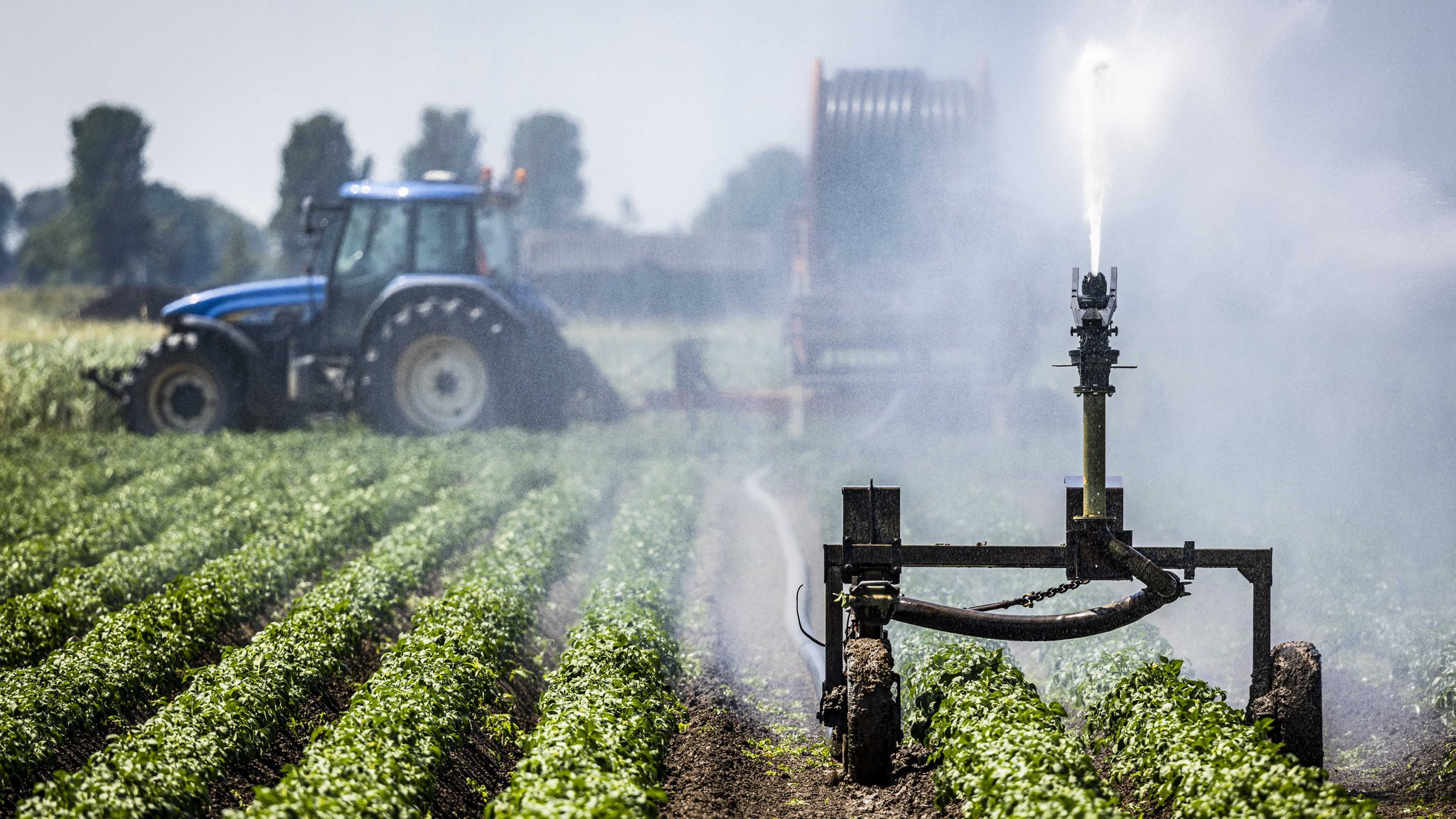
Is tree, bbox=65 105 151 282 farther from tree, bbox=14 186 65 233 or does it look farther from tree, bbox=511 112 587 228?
tree, bbox=14 186 65 233

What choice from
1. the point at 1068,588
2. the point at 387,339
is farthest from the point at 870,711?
the point at 387,339

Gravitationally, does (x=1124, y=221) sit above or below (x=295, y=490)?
above

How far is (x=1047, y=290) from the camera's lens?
50.2 ft

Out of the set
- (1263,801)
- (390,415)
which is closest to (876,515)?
(1263,801)

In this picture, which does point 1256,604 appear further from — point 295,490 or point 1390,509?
point 295,490

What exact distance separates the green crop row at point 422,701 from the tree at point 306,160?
166 feet

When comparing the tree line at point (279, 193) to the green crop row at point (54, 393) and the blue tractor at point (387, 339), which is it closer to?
the green crop row at point (54, 393)

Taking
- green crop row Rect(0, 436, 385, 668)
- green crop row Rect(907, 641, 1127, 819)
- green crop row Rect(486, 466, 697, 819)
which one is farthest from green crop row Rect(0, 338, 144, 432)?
green crop row Rect(907, 641, 1127, 819)

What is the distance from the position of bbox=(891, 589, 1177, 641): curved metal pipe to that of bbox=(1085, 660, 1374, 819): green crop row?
32 cm

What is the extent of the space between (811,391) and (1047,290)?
3367 millimetres

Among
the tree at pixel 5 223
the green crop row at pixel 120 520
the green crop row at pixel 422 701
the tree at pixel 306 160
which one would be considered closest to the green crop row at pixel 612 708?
the green crop row at pixel 422 701

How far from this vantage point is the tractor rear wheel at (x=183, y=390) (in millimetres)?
17047

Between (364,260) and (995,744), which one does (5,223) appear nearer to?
(364,260)

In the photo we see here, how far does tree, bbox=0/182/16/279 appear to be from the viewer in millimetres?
110750
